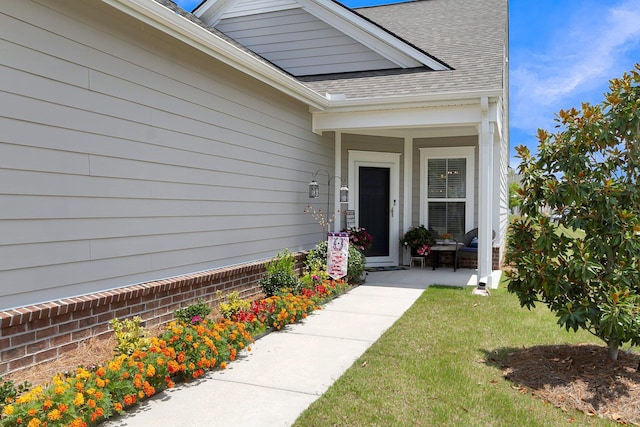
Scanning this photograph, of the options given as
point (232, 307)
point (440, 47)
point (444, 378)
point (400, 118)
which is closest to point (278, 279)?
point (232, 307)

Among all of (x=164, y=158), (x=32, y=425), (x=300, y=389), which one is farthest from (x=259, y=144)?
(x=32, y=425)

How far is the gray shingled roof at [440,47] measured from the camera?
25.1 feet

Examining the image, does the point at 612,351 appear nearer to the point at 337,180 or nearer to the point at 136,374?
the point at 136,374

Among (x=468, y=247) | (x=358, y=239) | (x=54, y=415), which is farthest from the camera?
(x=468, y=247)

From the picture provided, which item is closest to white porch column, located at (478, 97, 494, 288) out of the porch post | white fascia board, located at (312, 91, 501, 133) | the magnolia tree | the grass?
white fascia board, located at (312, 91, 501, 133)

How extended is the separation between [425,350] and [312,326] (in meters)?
1.38

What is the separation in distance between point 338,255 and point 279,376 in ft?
11.5

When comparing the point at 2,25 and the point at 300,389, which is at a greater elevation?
the point at 2,25

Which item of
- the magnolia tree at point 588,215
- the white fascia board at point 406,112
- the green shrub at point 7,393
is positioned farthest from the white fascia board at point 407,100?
the green shrub at point 7,393

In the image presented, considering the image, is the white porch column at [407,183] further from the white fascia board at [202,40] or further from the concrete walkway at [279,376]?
the concrete walkway at [279,376]

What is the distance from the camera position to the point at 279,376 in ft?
12.6

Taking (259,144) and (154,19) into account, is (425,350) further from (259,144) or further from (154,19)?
(154,19)

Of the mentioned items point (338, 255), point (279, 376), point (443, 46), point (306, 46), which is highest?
point (443, 46)

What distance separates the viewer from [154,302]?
4.66 metres
